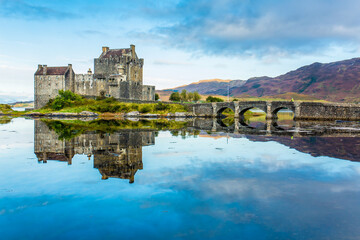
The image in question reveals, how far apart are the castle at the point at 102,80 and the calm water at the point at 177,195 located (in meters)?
53.2

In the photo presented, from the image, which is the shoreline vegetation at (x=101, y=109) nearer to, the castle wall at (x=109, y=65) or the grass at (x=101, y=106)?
the grass at (x=101, y=106)

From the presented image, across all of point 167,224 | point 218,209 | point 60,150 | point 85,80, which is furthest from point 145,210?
point 85,80

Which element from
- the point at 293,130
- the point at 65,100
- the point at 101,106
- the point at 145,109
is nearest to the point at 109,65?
the point at 101,106

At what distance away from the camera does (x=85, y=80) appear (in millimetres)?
69625

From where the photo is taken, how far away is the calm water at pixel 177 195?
262 inches

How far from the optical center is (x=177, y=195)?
8891 millimetres

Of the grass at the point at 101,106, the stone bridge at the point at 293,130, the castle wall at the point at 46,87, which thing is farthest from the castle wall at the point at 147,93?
the stone bridge at the point at 293,130

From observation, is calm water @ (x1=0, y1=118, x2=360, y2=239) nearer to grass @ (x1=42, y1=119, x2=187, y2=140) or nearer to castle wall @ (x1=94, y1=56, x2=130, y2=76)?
grass @ (x1=42, y1=119, x2=187, y2=140)

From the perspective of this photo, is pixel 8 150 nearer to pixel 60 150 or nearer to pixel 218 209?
pixel 60 150

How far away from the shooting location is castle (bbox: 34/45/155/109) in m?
67.5

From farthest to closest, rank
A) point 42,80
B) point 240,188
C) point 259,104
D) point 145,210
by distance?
1. point 42,80
2. point 259,104
3. point 240,188
4. point 145,210

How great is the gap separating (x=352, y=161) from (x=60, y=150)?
1524cm

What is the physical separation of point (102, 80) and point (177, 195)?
211 feet

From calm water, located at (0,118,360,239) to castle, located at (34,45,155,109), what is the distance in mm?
53197
